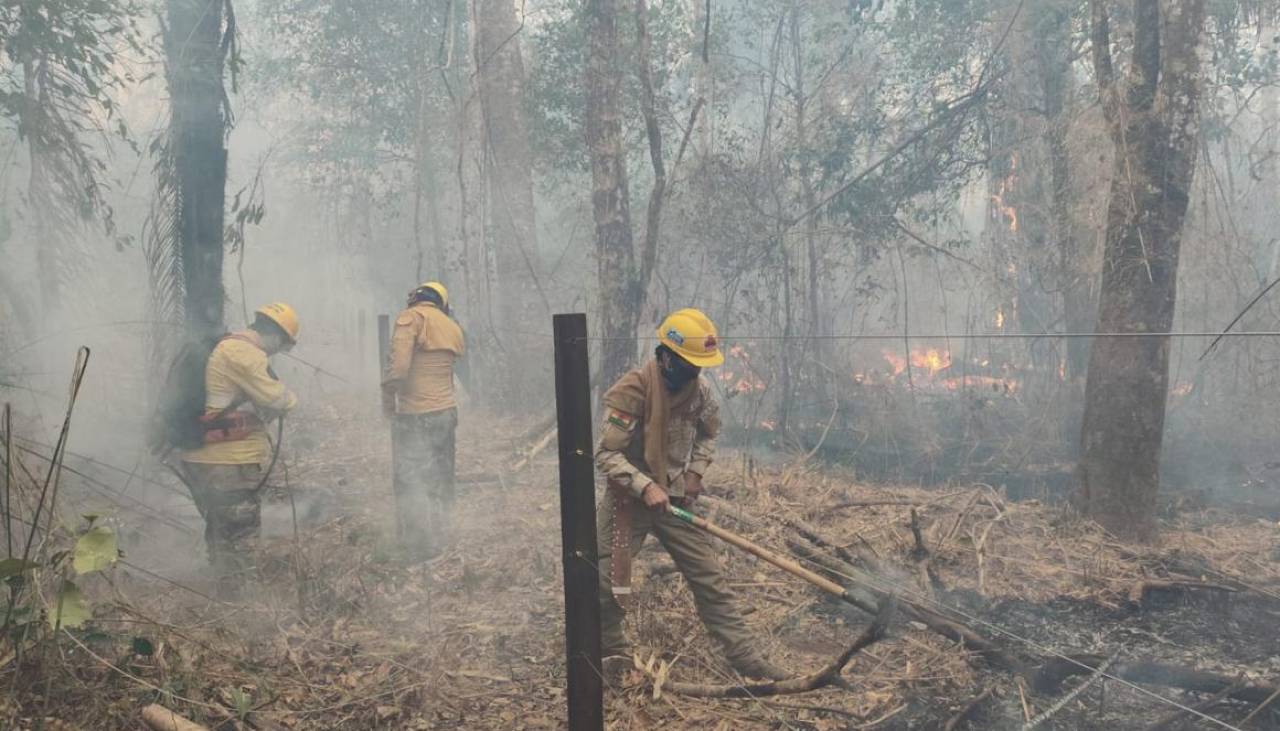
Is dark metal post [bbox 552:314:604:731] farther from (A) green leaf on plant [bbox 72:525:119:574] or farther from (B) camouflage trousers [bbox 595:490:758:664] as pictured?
(A) green leaf on plant [bbox 72:525:119:574]

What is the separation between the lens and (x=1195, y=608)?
5059mm

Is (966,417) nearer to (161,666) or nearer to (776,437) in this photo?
(776,437)

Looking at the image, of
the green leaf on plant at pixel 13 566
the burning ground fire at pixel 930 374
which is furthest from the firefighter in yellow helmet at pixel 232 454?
the burning ground fire at pixel 930 374

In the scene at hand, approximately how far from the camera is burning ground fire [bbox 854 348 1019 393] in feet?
40.5

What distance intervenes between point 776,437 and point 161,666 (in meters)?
8.12

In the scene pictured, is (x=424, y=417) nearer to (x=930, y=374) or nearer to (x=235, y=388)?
(x=235, y=388)

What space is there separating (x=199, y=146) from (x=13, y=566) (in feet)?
15.1

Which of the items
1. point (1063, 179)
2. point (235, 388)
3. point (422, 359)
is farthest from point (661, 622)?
point (1063, 179)

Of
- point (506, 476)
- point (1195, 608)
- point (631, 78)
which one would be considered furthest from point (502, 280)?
point (1195, 608)

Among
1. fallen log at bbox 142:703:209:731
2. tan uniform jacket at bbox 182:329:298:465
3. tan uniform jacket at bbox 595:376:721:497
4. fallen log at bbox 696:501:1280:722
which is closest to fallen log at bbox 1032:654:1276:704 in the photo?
fallen log at bbox 696:501:1280:722

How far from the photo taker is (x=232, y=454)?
5203 millimetres

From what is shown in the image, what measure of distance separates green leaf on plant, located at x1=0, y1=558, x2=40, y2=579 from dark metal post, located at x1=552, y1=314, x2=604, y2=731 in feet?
6.43

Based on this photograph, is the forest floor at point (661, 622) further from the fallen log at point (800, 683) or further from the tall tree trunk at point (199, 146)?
the tall tree trunk at point (199, 146)

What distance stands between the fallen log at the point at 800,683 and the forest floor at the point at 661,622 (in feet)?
0.20
